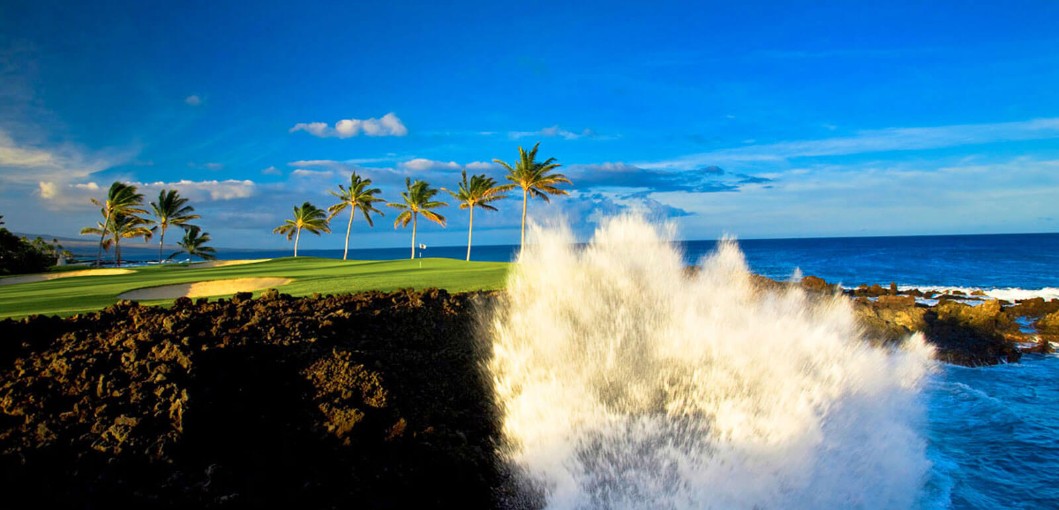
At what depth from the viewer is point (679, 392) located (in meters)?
6.84

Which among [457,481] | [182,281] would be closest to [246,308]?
[457,481]

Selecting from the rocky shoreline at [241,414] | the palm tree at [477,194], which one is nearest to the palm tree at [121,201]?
the palm tree at [477,194]

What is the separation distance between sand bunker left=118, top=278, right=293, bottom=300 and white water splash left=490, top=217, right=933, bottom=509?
13.3 meters

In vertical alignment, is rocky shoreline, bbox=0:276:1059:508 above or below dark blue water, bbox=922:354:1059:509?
above

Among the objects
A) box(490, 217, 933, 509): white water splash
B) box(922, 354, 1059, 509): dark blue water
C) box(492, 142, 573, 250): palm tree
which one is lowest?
box(922, 354, 1059, 509): dark blue water

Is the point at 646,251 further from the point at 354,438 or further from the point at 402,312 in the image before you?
the point at 354,438

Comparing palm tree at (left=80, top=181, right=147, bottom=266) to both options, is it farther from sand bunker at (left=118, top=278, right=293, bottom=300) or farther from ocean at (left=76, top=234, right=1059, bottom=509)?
ocean at (left=76, top=234, right=1059, bottom=509)

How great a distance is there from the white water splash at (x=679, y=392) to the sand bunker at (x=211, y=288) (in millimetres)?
13339

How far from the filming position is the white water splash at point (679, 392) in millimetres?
5520

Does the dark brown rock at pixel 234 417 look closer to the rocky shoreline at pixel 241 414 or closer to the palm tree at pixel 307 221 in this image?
the rocky shoreline at pixel 241 414

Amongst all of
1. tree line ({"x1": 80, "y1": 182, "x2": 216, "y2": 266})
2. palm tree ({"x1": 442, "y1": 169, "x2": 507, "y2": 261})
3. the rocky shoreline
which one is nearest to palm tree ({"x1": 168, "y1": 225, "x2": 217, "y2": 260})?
tree line ({"x1": 80, "y1": 182, "x2": 216, "y2": 266})

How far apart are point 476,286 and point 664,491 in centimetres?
1252

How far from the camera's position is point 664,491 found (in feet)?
17.1

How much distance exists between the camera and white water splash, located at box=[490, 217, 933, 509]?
18.1 ft
